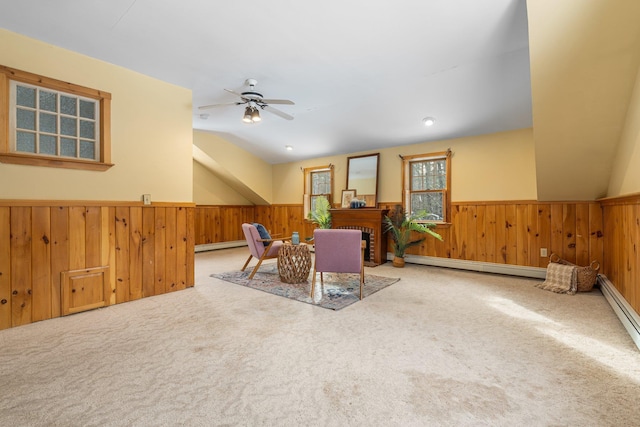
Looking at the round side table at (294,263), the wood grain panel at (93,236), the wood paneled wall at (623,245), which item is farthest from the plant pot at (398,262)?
the wood grain panel at (93,236)

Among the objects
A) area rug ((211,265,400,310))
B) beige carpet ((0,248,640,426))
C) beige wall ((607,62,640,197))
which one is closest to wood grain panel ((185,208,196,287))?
area rug ((211,265,400,310))

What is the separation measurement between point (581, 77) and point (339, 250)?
255cm

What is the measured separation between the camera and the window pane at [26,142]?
8.37ft

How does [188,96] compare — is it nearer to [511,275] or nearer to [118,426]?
[118,426]

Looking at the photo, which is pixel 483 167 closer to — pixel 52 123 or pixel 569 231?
pixel 569 231

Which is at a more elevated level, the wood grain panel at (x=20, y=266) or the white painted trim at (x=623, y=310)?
the wood grain panel at (x=20, y=266)

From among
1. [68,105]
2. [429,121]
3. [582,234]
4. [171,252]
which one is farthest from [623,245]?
[68,105]

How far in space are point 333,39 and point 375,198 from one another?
3396 mm

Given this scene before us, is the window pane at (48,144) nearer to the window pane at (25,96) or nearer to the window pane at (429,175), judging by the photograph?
the window pane at (25,96)

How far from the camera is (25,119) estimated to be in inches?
102

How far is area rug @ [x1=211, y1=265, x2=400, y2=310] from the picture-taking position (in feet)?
10.3

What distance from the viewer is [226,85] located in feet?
11.8

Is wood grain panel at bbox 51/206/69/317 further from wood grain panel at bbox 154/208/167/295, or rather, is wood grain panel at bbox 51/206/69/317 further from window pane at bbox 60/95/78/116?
window pane at bbox 60/95/78/116

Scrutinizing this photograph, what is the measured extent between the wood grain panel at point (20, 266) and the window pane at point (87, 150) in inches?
26.3
